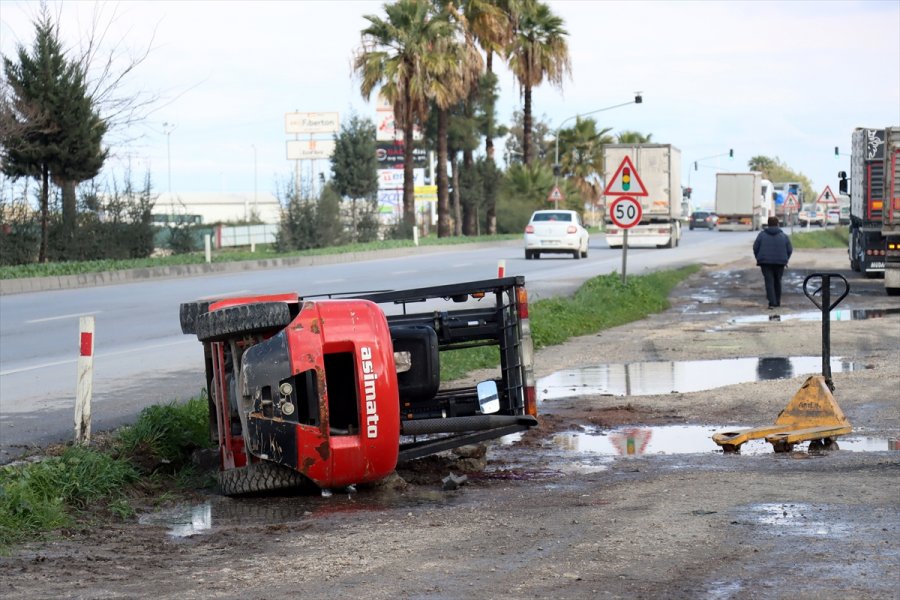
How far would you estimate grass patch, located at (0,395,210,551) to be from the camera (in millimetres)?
7078

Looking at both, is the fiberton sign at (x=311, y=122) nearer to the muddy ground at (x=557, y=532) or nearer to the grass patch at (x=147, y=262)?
the grass patch at (x=147, y=262)

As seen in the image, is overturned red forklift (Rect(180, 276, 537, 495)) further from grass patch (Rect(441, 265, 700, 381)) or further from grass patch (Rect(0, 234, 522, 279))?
grass patch (Rect(0, 234, 522, 279))

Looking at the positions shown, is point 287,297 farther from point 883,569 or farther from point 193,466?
point 883,569

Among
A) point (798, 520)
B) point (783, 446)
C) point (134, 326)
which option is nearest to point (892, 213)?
point (134, 326)

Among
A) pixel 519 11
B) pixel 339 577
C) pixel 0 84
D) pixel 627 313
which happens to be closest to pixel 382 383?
pixel 339 577

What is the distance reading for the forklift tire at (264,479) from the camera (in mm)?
7574

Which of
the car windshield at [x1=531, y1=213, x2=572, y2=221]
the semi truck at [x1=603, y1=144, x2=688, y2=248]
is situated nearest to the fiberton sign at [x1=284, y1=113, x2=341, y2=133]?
the semi truck at [x1=603, y1=144, x2=688, y2=248]

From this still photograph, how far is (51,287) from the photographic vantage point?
29.5 m

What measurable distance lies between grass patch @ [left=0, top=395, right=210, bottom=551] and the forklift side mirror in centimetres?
185

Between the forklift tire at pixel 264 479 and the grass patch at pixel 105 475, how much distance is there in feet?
2.06

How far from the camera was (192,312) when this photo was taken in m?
8.52

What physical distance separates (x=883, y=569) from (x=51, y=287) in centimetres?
2630

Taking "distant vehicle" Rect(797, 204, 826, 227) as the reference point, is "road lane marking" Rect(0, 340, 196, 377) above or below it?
below

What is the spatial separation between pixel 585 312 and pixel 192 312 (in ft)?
42.3
